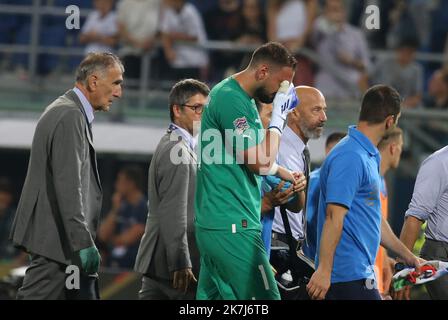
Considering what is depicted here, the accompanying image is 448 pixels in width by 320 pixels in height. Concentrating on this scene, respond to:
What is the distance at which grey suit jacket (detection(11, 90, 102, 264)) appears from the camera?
20.3ft

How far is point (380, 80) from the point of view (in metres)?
12.8

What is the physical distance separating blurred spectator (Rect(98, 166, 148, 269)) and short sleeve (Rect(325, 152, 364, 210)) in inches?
243

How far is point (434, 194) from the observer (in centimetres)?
705

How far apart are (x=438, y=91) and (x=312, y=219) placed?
20.2ft

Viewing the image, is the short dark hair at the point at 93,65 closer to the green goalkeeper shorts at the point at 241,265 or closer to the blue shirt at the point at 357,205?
the green goalkeeper shorts at the point at 241,265

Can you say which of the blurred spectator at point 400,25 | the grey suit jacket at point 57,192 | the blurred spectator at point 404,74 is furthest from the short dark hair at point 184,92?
the blurred spectator at point 400,25

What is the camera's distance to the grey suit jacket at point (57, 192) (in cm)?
618

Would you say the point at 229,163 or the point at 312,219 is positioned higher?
the point at 229,163

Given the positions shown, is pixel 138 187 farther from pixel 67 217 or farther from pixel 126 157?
pixel 67 217

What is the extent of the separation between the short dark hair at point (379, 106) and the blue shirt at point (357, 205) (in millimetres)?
141

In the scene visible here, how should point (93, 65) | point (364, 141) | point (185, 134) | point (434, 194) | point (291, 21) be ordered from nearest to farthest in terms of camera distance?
point (364, 141)
point (93, 65)
point (434, 194)
point (185, 134)
point (291, 21)

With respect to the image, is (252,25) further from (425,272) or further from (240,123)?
(240,123)

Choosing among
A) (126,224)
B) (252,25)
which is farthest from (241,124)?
(252,25)
